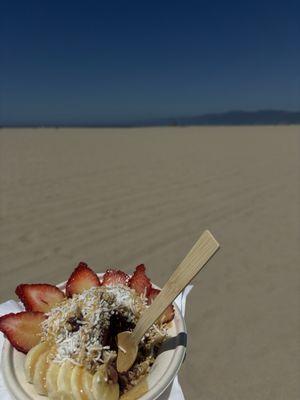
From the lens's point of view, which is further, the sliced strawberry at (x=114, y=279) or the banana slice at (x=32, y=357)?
the sliced strawberry at (x=114, y=279)

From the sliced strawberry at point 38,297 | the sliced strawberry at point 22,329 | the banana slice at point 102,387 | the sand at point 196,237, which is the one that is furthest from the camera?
the sand at point 196,237

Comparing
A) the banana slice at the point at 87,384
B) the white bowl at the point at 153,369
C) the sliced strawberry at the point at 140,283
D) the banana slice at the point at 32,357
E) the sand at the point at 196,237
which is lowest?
the sand at the point at 196,237

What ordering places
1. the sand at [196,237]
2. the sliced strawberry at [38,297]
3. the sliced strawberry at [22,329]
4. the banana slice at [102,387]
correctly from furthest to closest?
the sand at [196,237] < the sliced strawberry at [38,297] < the sliced strawberry at [22,329] < the banana slice at [102,387]

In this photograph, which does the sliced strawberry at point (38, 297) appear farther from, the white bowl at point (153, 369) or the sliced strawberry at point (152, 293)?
the sliced strawberry at point (152, 293)

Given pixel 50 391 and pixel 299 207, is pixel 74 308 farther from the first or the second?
pixel 299 207

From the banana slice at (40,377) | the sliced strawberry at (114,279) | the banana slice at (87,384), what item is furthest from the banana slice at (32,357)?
the sliced strawberry at (114,279)

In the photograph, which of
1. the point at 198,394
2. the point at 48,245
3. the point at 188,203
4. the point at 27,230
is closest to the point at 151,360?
the point at 198,394

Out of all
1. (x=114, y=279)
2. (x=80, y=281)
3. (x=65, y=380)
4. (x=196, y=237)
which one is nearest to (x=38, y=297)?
(x=80, y=281)

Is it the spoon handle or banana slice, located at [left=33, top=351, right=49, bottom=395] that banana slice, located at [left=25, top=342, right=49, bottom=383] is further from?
the spoon handle
